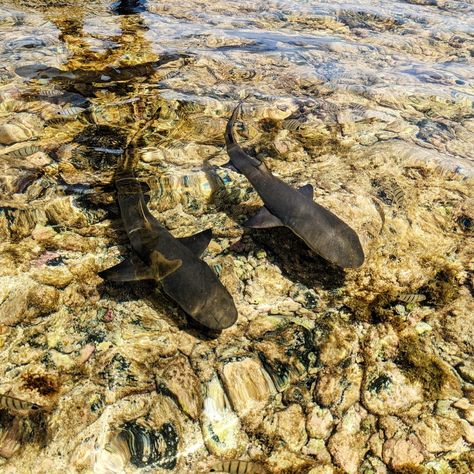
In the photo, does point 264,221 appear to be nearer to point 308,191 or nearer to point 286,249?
point 286,249

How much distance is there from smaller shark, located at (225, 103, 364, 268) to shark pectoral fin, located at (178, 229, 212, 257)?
1.68 ft

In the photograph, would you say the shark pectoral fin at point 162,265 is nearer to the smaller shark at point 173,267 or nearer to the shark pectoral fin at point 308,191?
the smaller shark at point 173,267

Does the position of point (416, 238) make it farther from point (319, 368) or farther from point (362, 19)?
point (362, 19)

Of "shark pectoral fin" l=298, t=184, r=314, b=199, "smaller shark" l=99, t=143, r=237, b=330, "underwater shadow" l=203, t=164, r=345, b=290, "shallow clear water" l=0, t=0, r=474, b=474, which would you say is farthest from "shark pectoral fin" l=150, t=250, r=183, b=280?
"shark pectoral fin" l=298, t=184, r=314, b=199

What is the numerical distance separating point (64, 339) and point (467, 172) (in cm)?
556

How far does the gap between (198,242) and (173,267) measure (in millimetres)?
561

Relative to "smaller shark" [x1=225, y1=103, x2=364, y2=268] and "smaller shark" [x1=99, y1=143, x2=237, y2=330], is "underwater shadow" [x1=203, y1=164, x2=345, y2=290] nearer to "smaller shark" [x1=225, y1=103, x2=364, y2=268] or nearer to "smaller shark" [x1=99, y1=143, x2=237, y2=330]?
"smaller shark" [x1=225, y1=103, x2=364, y2=268]

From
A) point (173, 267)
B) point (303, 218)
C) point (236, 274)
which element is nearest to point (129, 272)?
point (173, 267)

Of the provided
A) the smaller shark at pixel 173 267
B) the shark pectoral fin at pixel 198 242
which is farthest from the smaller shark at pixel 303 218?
the smaller shark at pixel 173 267

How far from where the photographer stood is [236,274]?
4141 mm

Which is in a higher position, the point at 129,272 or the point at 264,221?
the point at 264,221

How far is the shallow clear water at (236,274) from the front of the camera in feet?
9.84

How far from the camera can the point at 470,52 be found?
32.9 ft

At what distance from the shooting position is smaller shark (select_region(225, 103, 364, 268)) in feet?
12.8
